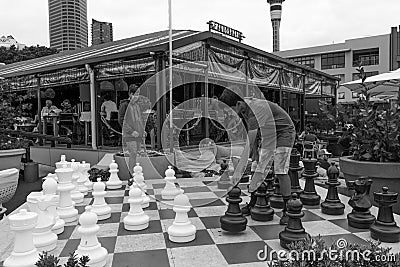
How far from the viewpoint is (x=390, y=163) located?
132 inches

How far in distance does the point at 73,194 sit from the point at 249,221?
2001 millimetres

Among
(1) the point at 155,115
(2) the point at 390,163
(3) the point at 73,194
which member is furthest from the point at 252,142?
(1) the point at 155,115

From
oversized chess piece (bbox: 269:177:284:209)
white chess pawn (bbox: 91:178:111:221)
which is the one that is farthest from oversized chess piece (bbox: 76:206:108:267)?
oversized chess piece (bbox: 269:177:284:209)

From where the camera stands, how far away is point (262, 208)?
3021mm

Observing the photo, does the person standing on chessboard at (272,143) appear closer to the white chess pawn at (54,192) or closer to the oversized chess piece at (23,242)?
the white chess pawn at (54,192)

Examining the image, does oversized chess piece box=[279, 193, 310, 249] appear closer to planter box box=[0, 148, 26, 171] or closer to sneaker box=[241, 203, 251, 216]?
sneaker box=[241, 203, 251, 216]

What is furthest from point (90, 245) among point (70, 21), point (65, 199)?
point (70, 21)

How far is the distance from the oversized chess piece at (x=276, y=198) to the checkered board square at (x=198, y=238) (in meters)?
0.12

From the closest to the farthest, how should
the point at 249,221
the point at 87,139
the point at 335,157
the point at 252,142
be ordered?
the point at 249,221
the point at 252,142
the point at 87,139
the point at 335,157

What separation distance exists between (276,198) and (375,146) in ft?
3.96

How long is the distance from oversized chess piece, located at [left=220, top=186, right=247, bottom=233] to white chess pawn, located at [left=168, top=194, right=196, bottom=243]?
0.28 meters

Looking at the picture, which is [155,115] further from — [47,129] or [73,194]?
[47,129]

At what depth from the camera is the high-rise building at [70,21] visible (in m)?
17.0

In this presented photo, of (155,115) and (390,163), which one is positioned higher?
(155,115)
